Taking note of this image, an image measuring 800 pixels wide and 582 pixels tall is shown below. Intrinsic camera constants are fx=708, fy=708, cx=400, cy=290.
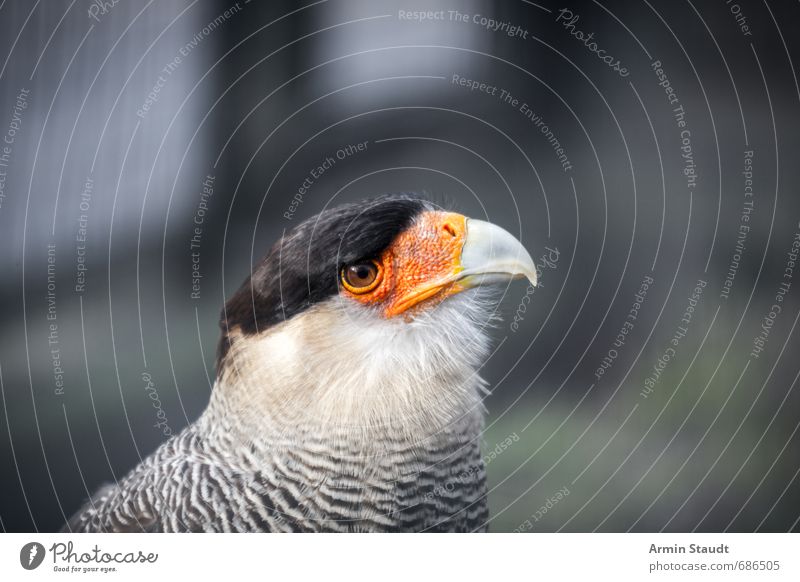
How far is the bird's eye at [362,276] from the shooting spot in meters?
1.27

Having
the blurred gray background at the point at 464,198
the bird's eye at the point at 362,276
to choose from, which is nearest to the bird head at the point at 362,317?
the bird's eye at the point at 362,276

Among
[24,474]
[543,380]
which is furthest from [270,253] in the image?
[24,474]

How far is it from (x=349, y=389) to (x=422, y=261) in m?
0.29

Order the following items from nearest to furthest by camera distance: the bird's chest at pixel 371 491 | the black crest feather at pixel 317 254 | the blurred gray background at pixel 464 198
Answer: the black crest feather at pixel 317 254 → the bird's chest at pixel 371 491 → the blurred gray background at pixel 464 198

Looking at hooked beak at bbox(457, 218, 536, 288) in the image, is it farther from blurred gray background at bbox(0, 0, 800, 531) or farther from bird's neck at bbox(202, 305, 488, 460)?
blurred gray background at bbox(0, 0, 800, 531)

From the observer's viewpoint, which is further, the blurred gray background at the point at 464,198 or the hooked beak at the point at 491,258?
the blurred gray background at the point at 464,198

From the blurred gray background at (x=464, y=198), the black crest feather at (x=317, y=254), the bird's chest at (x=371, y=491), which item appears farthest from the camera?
the blurred gray background at (x=464, y=198)

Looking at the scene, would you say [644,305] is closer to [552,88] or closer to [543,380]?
[543,380]

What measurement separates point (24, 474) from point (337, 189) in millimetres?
950

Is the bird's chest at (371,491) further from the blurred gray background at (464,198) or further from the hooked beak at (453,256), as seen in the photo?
the hooked beak at (453,256)

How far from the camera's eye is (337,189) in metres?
1.50

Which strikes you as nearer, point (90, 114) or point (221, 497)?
point (221, 497)

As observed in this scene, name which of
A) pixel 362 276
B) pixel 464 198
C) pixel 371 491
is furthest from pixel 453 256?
pixel 371 491
